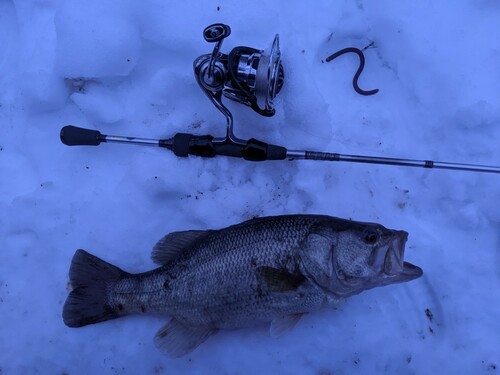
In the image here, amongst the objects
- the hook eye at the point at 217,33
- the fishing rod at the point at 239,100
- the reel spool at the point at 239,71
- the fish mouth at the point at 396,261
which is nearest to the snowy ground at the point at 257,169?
the fishing rod at the point at 239,100

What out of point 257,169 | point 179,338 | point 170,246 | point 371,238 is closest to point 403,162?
point 371,238

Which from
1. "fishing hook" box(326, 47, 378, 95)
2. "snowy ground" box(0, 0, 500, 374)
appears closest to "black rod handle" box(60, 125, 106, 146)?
"snowy ground" box(0, 0, 500, 374)

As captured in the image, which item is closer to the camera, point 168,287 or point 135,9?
point 168,287

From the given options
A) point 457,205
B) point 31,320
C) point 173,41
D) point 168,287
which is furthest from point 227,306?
point 173,41

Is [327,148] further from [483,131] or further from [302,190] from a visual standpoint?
[483,131]

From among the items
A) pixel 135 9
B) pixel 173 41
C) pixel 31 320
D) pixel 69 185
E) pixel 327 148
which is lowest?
pixel 31 320

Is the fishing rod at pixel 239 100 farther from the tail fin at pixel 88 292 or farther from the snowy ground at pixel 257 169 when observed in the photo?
the tail fin at pixel 88 292

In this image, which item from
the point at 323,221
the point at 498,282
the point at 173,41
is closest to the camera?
the point at 323,221

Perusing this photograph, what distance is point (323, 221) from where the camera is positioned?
2.51 m

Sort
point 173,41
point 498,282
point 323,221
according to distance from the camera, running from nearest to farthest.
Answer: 1. point 323,221
2. point 498,282
3. point 173,41

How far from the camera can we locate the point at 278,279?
8.03ft

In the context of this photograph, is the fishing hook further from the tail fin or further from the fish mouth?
the tail fin

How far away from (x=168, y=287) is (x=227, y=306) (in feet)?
1.32

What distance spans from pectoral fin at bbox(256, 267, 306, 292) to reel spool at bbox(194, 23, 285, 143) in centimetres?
103
